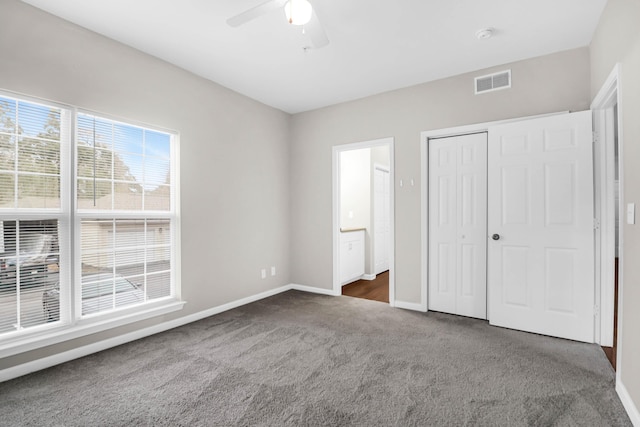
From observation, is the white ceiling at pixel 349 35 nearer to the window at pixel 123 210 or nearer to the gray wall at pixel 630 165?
the gray wall at pixel 630 165

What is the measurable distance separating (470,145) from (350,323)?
239cm

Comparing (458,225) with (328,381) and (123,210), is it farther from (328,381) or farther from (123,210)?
(123,210)


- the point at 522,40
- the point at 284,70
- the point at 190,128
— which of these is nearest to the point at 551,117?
the point at 522,40

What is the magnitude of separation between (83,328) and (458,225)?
12.4 ft

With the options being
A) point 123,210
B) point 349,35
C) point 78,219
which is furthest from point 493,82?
point 78,219

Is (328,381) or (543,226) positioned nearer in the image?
(328,381)

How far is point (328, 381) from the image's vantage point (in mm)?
2197

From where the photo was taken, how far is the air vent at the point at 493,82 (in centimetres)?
→ 321

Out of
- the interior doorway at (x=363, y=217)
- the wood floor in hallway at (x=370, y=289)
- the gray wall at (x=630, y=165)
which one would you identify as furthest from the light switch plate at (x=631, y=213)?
the interior doorway at (x=363, y=217)

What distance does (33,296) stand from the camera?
2.37m

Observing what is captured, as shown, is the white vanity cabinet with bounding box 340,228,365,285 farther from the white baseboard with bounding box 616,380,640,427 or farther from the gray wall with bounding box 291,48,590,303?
the white baseboard with bounding box 616,380,640,427

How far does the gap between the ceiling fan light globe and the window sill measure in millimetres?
2831

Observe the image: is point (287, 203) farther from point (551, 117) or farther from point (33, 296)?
point (551, 117)

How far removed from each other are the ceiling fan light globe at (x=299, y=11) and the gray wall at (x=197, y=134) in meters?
1.89
